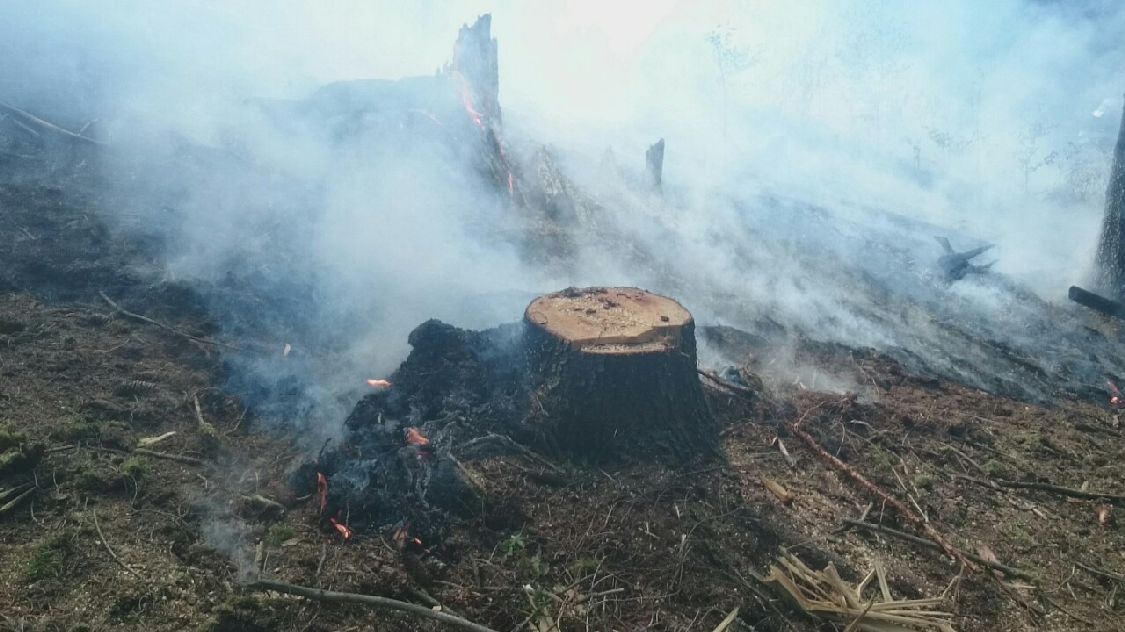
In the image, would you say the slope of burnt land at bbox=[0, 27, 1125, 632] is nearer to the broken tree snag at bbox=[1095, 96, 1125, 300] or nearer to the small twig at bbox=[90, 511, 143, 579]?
the small twig at bbox=[90, 511, 143, 579]

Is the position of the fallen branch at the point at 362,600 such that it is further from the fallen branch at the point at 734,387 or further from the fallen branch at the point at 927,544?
the fallen branch at the point at 734,387

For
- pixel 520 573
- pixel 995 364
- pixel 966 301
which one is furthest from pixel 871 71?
pixel 520 573

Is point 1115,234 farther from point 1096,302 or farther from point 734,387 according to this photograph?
point 734,387

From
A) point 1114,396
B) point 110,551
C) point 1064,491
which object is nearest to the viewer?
point 110,551

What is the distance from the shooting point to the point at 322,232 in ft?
32.5

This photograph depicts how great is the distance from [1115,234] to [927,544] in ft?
39.0

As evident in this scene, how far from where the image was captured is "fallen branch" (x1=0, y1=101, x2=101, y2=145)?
38.2 feet

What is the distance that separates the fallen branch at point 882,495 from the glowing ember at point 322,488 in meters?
4.78

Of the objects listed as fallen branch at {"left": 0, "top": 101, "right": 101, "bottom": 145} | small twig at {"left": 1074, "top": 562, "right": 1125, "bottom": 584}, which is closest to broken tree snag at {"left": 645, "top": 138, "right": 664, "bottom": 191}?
fallen branch at {"left": 0, "top": 101, "right": 101, "bottom": 145}

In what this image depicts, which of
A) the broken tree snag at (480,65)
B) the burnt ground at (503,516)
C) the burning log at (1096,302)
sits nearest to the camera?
the burnt ground at (503,516)

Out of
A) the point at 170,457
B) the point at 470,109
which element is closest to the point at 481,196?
the point at 470,109

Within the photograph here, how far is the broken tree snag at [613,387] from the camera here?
532 cm

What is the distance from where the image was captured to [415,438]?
16.7ft

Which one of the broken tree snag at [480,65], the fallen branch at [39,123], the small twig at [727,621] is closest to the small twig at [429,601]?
the small twig at [727,621]
